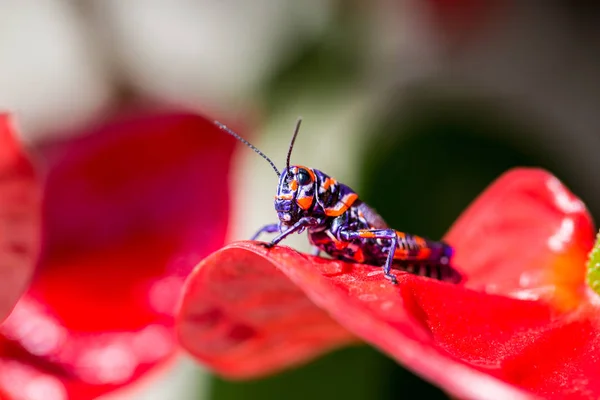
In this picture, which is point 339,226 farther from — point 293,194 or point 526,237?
point 526,237

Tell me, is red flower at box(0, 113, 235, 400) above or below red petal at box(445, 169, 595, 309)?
below

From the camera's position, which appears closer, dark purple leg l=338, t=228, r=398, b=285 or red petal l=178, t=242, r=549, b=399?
red petal l=178, t=242, r=549, b=399

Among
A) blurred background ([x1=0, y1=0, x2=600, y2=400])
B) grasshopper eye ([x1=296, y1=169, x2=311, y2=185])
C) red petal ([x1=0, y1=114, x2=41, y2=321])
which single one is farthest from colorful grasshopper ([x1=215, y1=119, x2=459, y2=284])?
blurred background ([x1=0, y1=0, x2=600, y2=400])

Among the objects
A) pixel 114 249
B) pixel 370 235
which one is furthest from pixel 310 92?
pixel 370 235

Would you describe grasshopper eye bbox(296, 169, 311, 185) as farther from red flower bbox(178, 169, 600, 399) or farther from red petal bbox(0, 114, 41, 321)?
red petal bbox(0, 114, 41, 321)

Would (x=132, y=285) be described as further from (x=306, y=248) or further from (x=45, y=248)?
(x=306, y=248)

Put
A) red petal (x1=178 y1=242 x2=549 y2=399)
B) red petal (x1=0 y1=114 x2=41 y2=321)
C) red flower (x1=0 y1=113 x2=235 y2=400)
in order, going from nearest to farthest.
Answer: red petal (x1=178 y1=242 x2=549 y2=399)
red petal (x1=0 y1=114 x2=41 y2=321)
red flower (x1=0 y1=113 x2=235 y2=400)

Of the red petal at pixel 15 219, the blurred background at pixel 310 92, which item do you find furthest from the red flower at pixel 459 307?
the blurred background at pixel 310 92

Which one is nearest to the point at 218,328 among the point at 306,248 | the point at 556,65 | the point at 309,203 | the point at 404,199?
the point at 309,203
